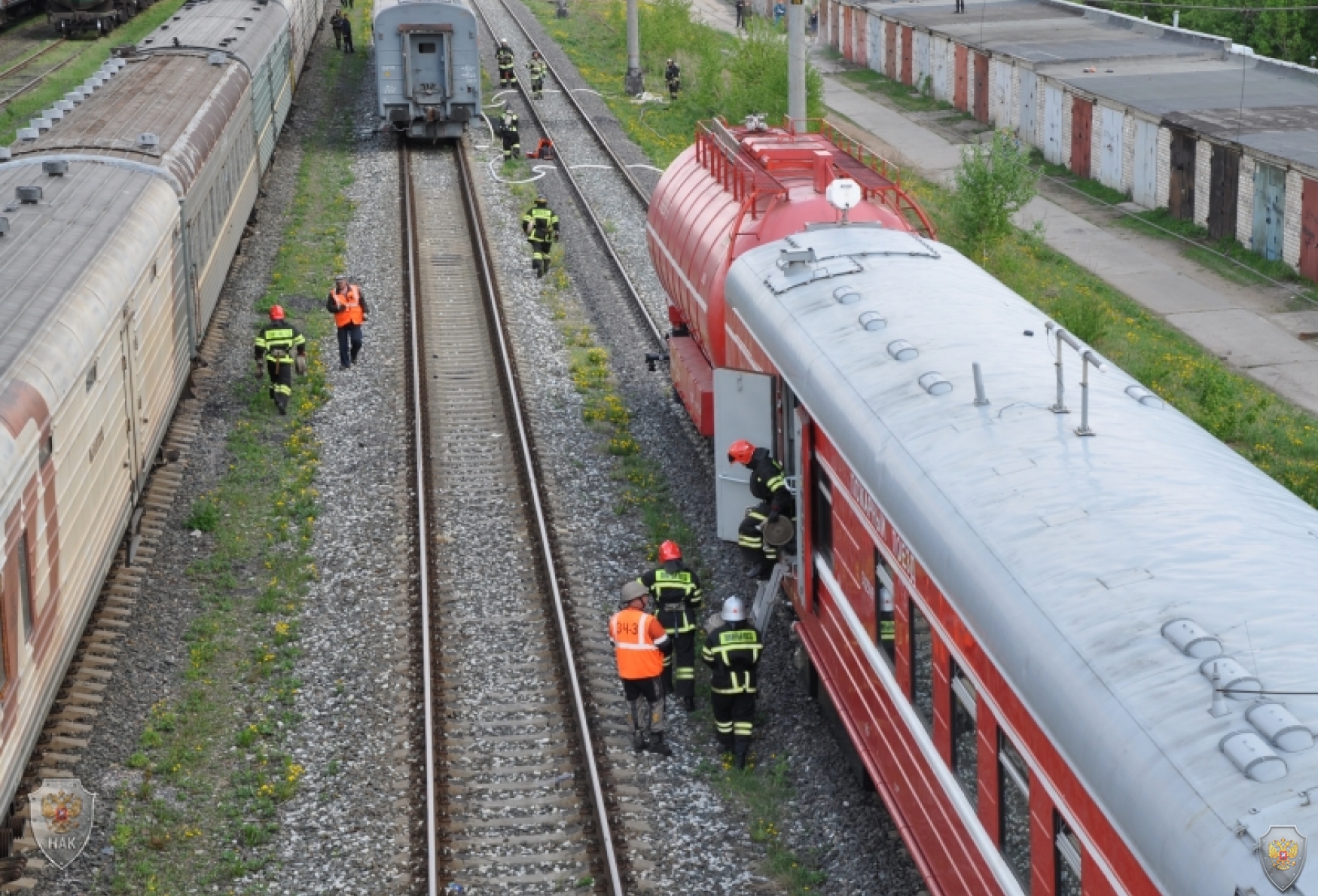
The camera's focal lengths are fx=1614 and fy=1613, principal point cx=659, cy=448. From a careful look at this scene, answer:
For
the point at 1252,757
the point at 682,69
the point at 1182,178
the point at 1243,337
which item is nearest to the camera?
the point at 1252,757

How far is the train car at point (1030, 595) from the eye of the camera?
5379 millimetres

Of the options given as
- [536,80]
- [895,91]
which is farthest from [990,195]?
[895,91]

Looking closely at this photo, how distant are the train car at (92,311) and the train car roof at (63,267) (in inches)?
0.9

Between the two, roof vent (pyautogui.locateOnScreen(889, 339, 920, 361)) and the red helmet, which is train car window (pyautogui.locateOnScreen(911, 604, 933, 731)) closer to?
roof vent (pyautogui.locateOnScreen(889, 339, 920, 361))

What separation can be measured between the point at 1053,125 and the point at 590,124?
10.9 meters

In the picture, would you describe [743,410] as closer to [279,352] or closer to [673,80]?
[279,352]

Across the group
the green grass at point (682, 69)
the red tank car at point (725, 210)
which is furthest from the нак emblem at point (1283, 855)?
the green grass at point (682, 69)

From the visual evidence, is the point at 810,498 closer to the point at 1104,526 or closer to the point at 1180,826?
the point at 1104,526

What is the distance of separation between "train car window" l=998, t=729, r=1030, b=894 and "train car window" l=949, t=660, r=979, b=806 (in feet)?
1.12

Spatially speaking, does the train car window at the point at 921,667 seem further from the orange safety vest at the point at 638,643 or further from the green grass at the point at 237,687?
the green grass at the point at 237,687

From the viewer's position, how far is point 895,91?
49594 millimetres

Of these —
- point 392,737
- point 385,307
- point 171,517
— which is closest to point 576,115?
point 385,307

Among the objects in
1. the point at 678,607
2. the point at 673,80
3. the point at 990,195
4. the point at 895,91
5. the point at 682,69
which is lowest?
the point at 678,607

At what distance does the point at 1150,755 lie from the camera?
5.48m
